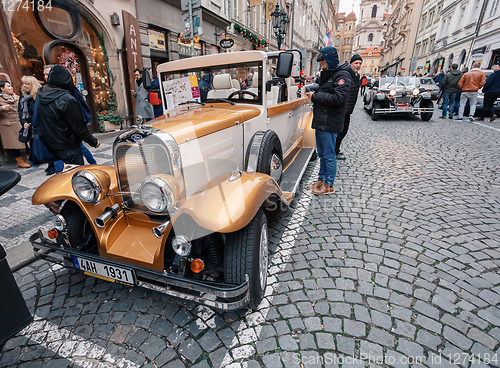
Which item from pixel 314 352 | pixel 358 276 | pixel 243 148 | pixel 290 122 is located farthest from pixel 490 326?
pixel 290 122

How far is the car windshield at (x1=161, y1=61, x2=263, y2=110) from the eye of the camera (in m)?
3.38

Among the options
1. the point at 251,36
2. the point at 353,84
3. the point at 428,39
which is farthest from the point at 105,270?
the point at 428,39

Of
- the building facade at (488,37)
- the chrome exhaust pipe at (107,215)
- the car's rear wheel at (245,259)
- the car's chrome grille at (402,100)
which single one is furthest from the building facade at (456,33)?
the chrome exhaust pipe at (107,215)

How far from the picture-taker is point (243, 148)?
3117 millimetres

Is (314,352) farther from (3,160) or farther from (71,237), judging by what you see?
(3,160)

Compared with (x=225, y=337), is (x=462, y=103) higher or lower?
higher

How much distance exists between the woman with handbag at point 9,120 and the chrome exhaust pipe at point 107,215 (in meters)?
5.06

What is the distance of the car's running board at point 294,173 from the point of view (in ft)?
10.8

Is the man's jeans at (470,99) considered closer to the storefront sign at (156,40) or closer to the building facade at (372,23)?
the storefront sign at (156,40)

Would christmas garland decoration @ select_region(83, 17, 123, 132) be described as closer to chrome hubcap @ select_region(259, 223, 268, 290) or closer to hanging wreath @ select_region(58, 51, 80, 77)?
hanging wreath @ select_region(58, 51, 80, 77)

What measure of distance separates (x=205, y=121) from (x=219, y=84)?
129cm

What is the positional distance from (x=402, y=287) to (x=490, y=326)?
58cm

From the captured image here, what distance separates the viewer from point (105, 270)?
189cm
